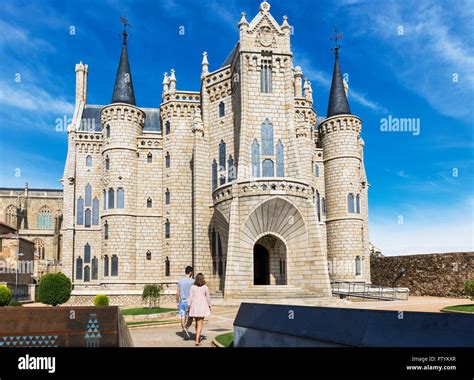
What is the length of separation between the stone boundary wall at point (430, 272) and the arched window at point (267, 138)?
1577 cm

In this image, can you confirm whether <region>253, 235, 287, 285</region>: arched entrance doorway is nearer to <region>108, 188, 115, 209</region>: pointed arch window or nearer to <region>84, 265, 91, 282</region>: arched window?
<region>108, 188, 115, 209</region>: pointed arch window

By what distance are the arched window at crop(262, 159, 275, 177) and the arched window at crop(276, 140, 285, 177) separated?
0.42m

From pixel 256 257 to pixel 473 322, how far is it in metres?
29.9

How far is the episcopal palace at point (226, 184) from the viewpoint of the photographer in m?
28.8

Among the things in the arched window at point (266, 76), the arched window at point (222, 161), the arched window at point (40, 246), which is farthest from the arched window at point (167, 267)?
the arched window at point (40, 246)

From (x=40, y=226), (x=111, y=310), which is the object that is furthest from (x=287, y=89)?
(x=40, y=226)

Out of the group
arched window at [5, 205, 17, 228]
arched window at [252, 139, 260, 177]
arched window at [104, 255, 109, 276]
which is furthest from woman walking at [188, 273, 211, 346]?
arched window at [5, 205, 17, 228]

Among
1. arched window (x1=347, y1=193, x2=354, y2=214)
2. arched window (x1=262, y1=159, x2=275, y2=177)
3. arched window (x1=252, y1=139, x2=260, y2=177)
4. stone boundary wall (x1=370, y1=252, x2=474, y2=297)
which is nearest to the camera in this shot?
arched window (x1=252, y1=139, x2=260, y2=177)

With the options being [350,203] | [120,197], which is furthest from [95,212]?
[350,203]

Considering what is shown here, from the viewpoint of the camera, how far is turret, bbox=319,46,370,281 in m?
38.1

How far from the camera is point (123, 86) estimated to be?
4056 centimetres

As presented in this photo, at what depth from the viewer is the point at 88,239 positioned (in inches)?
1646

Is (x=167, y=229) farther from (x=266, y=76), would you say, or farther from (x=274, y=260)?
(x=266, y=76)
